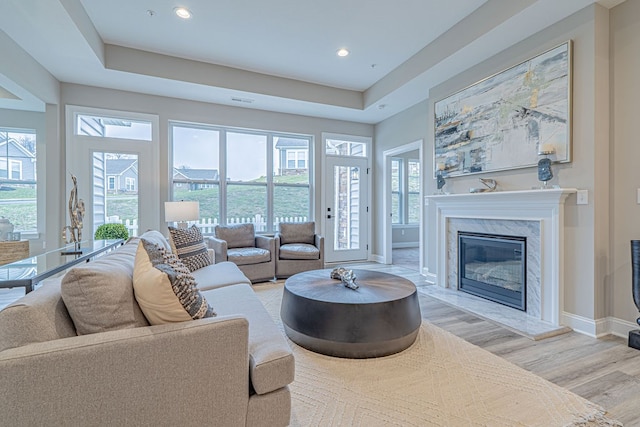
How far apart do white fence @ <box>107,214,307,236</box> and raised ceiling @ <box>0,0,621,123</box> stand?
74.4 inches

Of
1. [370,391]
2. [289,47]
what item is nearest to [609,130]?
[370,391]

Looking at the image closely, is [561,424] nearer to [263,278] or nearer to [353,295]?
[353,295]

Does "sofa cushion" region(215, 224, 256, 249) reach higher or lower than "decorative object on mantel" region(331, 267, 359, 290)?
higher

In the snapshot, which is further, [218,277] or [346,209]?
[346,209]

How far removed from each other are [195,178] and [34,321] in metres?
4.09

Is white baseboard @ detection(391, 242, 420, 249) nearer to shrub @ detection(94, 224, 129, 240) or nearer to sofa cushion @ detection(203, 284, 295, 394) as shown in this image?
shrub @ detection(94, 224, 129, 240)

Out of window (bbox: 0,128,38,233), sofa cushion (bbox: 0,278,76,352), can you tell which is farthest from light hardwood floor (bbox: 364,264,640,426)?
window (bbox: 0,128,38,233)

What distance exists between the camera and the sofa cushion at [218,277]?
241cm

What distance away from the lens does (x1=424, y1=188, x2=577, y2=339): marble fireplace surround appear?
8.96 ft

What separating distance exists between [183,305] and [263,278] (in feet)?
10.1

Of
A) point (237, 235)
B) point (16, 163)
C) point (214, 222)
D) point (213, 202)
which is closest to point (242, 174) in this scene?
point (213, 202)

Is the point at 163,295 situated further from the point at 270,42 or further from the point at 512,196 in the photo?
the point at 270,42

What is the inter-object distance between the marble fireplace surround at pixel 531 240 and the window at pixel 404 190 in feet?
15.0

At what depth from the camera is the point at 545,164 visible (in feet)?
9.15
